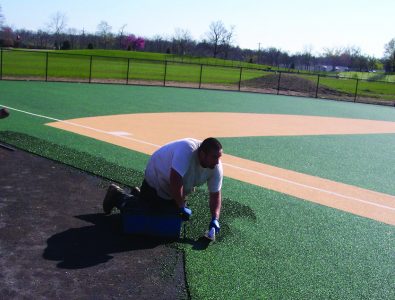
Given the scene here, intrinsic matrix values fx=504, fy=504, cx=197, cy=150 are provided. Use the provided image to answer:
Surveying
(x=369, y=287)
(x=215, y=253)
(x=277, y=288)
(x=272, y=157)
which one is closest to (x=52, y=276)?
(x=215, y=253)

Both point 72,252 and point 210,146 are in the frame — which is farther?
point 72,252

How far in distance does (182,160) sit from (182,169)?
3.7 inches

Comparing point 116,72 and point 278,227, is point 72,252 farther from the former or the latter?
point 116,72

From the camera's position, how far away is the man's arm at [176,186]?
5191 millimetres

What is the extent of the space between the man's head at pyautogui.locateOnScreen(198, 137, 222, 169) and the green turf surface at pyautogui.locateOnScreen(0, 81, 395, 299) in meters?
0.94

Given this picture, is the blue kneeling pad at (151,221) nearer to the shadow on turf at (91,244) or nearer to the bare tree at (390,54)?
the shadow on turf at (91,244)

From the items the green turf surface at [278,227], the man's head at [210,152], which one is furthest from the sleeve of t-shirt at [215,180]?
the green turf surface at [278,227]

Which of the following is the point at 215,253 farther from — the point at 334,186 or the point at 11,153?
the point at 11,153

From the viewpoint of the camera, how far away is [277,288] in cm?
455

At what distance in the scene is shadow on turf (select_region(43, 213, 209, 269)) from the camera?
4.91m

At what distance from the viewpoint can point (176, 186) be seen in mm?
5207

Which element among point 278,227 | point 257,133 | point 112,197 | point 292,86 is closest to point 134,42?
point 292,86

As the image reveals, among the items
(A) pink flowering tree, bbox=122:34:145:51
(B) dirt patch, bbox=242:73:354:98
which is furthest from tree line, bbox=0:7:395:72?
(B) dirt patch, bbox=242:73:354:98

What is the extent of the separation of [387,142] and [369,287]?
11078 millimetres
